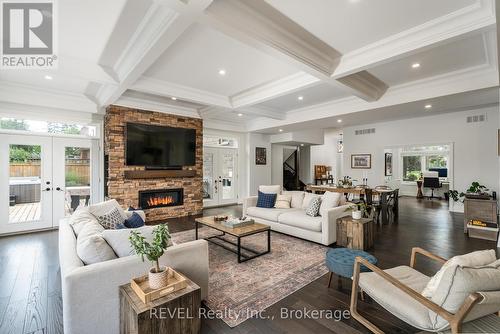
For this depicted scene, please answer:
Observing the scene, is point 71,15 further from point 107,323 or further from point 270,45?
point 107,323

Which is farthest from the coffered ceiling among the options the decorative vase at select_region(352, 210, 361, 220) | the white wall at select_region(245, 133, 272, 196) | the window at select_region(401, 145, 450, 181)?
the window at select_region(401, 145, 450, 181)

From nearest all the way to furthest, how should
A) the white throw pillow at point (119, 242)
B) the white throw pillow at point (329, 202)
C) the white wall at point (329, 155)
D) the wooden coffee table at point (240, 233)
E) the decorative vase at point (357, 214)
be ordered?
the white throw pillow at point (119, 242) → the wooden coffee table at point (240, 233) → the decorative vase at point (357, 214) → the white throw pillow at point (329, 202) → the white wall at point (329, 155)

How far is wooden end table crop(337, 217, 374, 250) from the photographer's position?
3.85 meters

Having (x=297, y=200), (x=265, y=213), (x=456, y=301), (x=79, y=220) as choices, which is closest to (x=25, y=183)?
(x=79, y=220)

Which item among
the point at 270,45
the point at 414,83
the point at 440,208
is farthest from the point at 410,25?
the point at 440,208

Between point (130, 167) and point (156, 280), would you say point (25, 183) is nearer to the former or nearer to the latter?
point (130, 167)

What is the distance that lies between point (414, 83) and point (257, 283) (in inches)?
194

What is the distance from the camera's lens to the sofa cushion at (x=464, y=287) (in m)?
1.46

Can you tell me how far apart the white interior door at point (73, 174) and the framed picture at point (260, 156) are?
18.1ft

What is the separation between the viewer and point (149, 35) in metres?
2.79

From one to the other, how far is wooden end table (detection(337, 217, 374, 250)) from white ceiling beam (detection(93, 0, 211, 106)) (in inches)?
148

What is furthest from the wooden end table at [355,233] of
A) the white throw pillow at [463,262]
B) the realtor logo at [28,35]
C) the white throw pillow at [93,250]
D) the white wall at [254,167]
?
the white wall at [254,167]

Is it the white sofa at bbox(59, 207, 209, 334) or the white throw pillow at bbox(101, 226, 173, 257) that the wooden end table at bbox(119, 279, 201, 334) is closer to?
the white sofa at bbox(59, 207, 209, 334)

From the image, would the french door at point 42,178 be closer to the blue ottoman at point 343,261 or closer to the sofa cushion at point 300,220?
the sofa cushion at point 300,220
